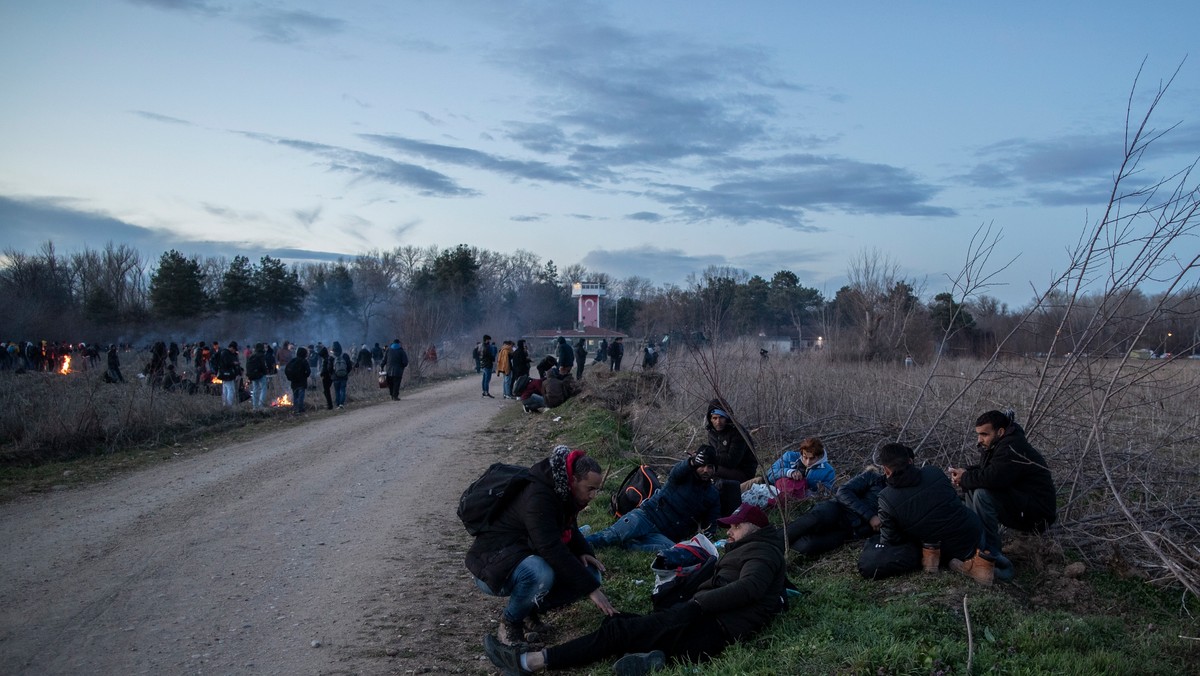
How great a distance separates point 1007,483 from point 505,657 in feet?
15.0

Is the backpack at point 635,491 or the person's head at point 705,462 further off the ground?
the person's head at point 705,462

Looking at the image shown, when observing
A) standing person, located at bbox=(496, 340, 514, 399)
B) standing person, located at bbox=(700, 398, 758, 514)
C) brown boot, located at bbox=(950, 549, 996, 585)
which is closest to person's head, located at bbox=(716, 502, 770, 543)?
brown boot, located at bbox=(950, 549, 996, 585)

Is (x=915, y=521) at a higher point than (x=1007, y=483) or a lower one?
lower

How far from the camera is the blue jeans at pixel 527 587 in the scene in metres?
5.65

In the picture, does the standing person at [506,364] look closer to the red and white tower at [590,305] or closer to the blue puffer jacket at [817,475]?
the blue puffer jacket at [817,475]

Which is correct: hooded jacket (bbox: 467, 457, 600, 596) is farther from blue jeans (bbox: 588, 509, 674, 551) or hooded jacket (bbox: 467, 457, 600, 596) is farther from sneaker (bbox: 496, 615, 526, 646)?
blue jeans (bbox: 588, 509, 674, 551)

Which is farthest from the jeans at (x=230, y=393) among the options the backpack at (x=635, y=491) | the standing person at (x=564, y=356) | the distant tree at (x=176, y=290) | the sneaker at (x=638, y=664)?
the distant tree at (x=176, y=290)

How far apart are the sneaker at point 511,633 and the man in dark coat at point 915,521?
292 centimetres

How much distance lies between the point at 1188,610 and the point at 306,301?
71.4 metres

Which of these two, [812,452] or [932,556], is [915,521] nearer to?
[932,556]

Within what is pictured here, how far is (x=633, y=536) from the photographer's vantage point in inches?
319

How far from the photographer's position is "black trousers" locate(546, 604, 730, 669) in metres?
5.25

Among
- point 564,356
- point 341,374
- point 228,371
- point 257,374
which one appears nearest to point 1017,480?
point 564,356

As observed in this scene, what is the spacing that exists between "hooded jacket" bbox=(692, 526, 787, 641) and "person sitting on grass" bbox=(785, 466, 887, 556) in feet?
6.69
